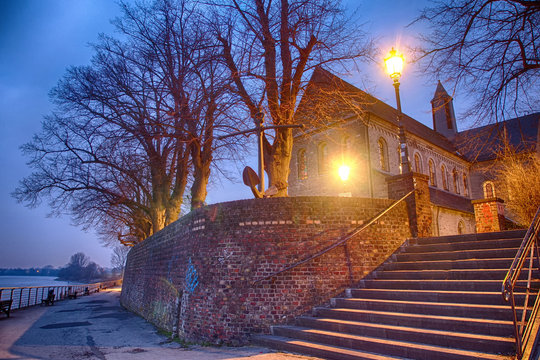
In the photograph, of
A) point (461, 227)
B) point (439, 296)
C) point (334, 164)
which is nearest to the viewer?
point (439, 296)

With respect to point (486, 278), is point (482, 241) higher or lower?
higher

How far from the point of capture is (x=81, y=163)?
2048 centimetres

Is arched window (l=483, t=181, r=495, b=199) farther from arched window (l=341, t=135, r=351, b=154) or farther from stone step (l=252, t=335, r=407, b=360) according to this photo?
stone step (l=252, t=335, r=407, b=360)

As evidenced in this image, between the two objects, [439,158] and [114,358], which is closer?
[114,358]

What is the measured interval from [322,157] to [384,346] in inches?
696

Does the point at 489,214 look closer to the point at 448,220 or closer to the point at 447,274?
the point at 447,274

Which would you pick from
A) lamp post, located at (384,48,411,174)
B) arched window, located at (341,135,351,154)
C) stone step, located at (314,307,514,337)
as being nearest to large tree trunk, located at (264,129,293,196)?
lamp post, located at (384,48,411,174)

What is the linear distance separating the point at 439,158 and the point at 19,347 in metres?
Result: 27.2

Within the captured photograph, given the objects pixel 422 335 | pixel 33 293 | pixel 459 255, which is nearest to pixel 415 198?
pixel 459 255

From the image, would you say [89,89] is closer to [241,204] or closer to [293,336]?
[241,204]

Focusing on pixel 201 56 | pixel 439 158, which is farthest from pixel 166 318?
pixel 439 158

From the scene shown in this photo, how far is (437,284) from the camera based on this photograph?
7020 millimetres

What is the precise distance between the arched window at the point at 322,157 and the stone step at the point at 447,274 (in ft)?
46.9

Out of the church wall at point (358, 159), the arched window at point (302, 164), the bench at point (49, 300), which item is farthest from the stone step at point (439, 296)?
the bench at point (49, 300)
